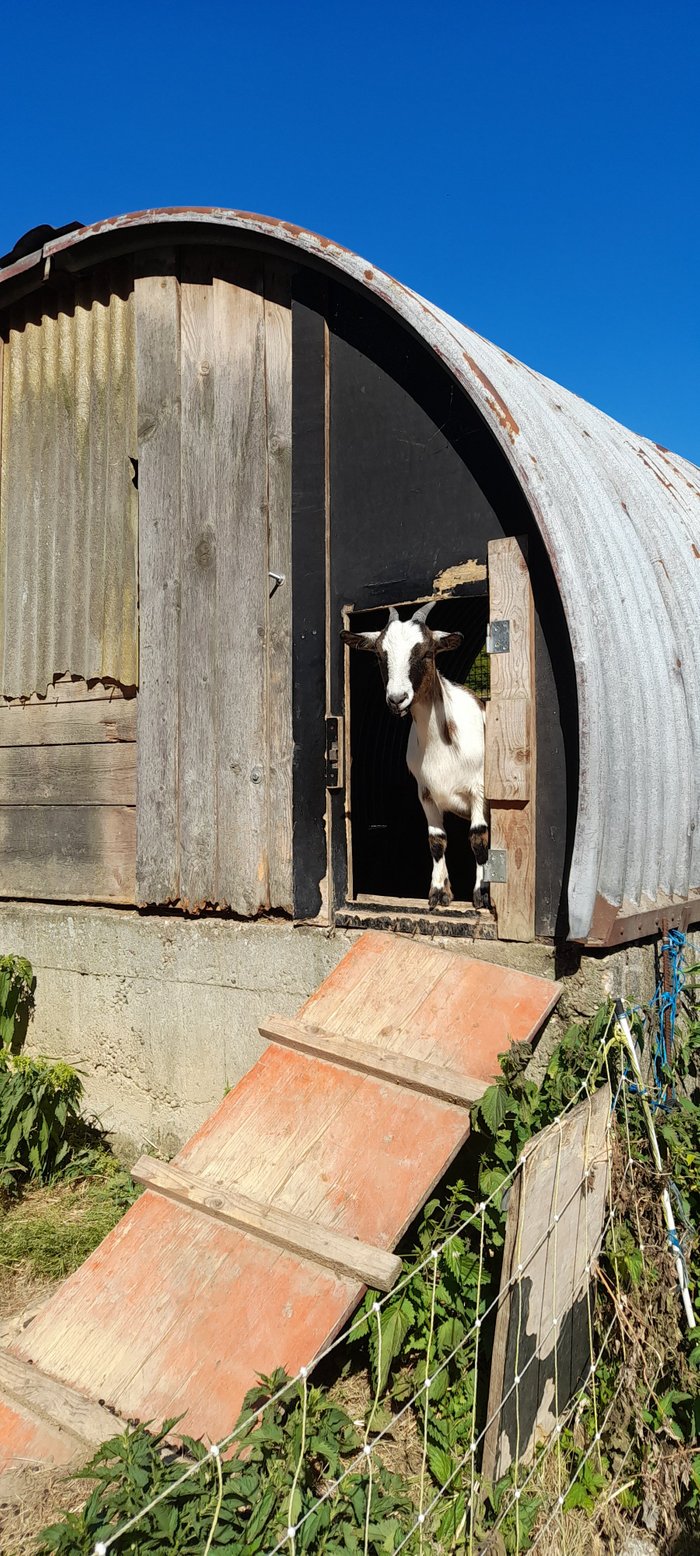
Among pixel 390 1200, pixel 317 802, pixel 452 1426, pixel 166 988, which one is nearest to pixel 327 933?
pixel 317 802

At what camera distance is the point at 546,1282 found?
130 inches

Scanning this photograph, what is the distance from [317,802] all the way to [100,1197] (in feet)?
8.54

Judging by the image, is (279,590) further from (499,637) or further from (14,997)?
(14,997)

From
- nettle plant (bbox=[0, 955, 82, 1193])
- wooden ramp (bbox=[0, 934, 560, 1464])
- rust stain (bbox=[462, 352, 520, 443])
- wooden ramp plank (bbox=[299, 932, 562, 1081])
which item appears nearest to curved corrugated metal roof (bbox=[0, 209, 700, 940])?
rust stain (bbox=[462, 352, 520, 443])

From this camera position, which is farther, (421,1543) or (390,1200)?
(390,1200)

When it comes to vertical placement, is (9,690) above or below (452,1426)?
above

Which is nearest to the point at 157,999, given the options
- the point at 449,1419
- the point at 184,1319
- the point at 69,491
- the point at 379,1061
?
the point at 379,1061

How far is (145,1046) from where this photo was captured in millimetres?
6445

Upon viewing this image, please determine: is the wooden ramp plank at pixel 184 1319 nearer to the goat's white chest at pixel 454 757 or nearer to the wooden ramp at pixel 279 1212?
the wooden ramp at pixel 279 1212

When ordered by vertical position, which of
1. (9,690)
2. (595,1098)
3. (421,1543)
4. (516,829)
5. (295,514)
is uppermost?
(295,514)

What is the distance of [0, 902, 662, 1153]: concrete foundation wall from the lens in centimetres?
582

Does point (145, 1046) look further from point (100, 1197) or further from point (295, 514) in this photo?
point (295, 514)

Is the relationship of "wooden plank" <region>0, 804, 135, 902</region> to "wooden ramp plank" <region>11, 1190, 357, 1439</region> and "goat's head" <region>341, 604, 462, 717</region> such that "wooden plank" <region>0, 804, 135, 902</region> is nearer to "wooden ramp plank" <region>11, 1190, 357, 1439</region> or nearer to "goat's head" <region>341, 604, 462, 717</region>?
"goat's head" <region>341, 604, 462, 717</region>

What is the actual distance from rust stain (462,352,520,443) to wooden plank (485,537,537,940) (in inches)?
20.0
